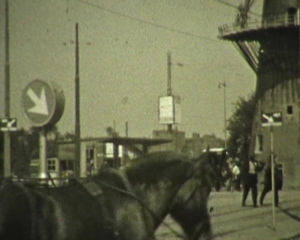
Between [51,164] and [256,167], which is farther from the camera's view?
[256,167]

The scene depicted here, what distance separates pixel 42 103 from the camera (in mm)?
5480

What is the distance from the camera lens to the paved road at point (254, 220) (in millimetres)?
10945

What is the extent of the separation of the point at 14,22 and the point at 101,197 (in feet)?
8.48

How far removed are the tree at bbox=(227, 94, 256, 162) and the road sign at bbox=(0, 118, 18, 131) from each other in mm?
10200

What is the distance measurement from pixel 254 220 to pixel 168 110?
498cm

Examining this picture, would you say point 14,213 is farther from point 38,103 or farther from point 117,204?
point 38,103

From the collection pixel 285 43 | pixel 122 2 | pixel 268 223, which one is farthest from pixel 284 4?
pixel 122 2

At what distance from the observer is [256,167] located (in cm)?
1581

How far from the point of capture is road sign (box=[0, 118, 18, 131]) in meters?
5.57

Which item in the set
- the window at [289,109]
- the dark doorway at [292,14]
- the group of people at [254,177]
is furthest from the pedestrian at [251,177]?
the dark doorway at [292,14]

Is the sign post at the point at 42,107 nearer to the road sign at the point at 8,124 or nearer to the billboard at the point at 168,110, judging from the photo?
the road sign at the point at 8,124

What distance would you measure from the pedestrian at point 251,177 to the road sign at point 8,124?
1038 cm

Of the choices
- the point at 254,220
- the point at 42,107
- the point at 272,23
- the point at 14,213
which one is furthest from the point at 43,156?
the point at 272,23

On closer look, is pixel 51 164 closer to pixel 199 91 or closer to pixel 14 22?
pixel 14 22
